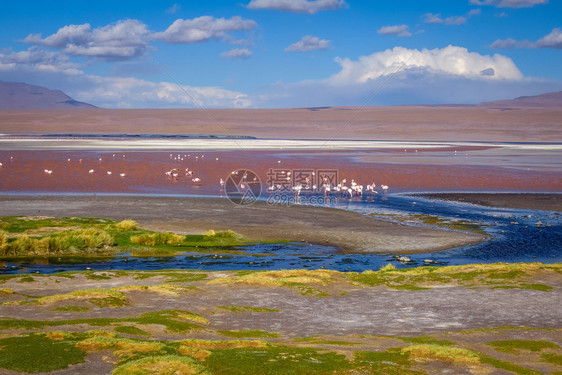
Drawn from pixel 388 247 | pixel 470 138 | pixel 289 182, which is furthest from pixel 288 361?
pixel 470 138

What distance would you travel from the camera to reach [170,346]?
11266mm

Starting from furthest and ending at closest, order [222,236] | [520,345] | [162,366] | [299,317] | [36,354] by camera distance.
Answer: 1. [222,236]
2. [299,317]
3. [520,345]
4. [36,354]
5. [162,366]

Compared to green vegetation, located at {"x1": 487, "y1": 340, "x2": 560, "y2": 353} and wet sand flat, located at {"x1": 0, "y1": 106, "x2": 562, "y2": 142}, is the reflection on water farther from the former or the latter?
wet sand flat, located at {"x1": 0, "y1": 106, "x2": 562, "y2": 142}

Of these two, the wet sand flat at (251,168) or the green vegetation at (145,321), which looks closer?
the green vegetation at (145,321)

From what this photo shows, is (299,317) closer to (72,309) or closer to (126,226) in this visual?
(72,309)

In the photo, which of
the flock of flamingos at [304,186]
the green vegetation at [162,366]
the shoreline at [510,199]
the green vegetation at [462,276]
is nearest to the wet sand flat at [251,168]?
the flock of flamingos at [304,186]

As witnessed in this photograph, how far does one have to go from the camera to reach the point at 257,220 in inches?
1270

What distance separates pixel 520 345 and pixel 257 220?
20842 millimetres

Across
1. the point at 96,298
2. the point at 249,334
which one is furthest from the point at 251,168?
the point at 249,334

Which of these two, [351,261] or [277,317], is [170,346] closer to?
[277,317]

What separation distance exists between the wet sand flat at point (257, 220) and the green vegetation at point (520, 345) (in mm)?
13026

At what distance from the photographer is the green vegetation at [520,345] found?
1198 cm

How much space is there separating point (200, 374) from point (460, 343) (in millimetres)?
5222

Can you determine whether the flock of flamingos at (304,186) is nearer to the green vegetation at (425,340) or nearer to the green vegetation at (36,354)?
the green vegetation at (425,340)
